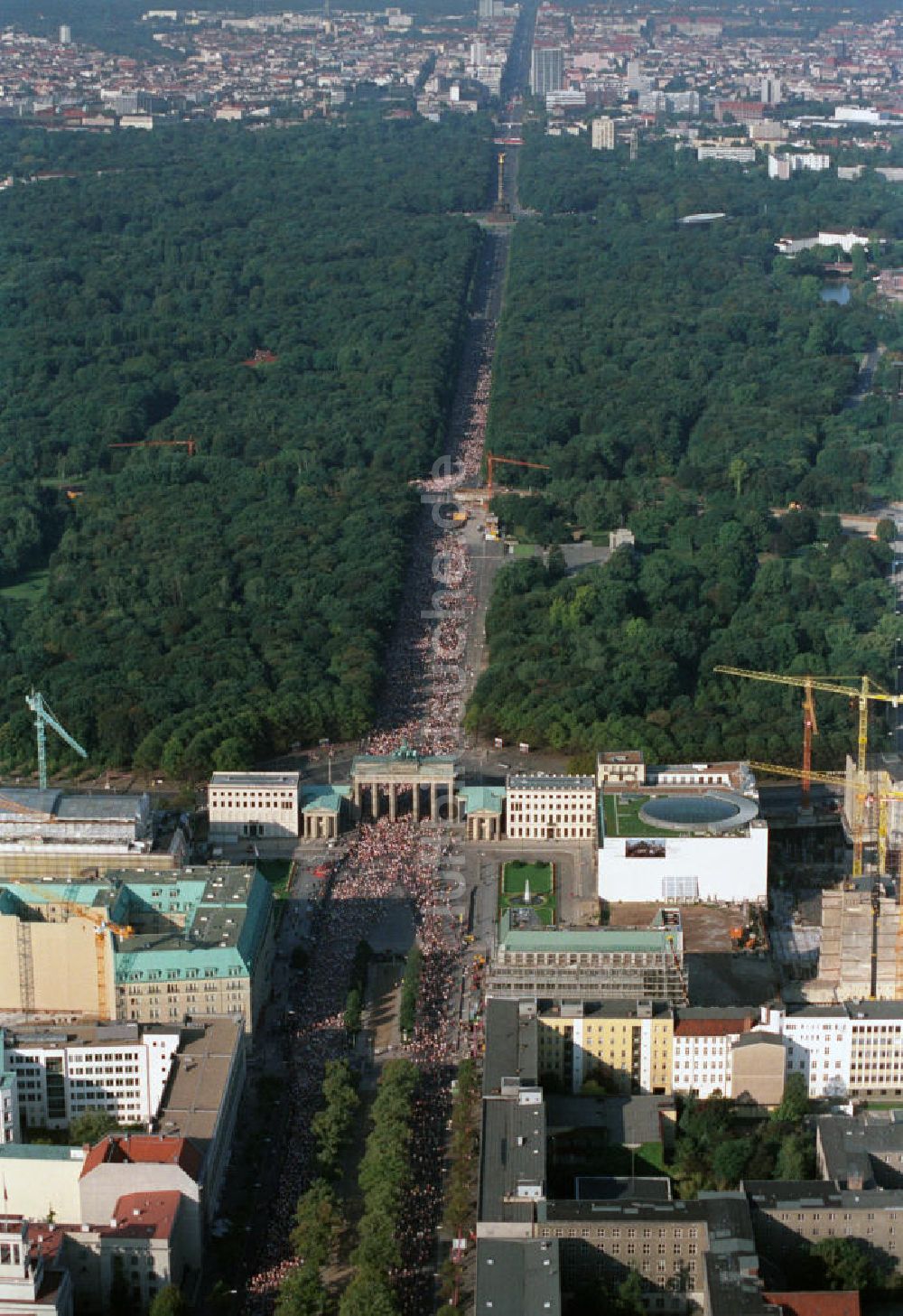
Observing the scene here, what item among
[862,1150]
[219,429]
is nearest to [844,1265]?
[862,1150]

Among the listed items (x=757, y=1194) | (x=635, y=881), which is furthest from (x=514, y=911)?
(x=757, y=1194)

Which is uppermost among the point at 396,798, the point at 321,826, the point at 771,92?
the point at 396,798

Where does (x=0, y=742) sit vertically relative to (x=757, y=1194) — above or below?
below

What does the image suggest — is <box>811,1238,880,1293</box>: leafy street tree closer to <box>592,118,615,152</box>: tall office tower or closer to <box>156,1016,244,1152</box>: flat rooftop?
<box>156,1016,244,1152</box>: flat rooftop

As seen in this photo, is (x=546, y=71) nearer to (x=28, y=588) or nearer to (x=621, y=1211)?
(x=28, y=588)

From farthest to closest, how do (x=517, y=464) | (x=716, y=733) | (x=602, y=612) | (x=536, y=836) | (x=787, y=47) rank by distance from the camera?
(x=787, y=47), (x=517, y=464), (x=602, y=612), (x=716, y=733), (x=536, y=836)

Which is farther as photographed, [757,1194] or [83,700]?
[83,700]

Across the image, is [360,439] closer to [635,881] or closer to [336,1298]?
[635,881]
